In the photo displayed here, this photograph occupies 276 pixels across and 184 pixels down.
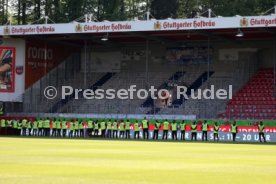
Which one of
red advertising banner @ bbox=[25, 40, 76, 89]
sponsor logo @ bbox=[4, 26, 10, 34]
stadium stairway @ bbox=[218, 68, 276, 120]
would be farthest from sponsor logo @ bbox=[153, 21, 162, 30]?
red advertising banner @ bbox=[25, 40, 76, 89]

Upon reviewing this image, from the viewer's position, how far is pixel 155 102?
48.9 m

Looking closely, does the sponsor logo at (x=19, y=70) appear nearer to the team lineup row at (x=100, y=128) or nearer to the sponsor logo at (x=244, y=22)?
the team lineup row at (x=100, y=128)

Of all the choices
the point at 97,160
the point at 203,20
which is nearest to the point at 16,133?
the point at 203,20

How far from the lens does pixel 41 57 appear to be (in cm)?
5200

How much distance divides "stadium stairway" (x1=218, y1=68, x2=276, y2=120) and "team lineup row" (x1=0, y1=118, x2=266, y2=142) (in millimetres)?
4288

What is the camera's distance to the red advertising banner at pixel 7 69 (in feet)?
161

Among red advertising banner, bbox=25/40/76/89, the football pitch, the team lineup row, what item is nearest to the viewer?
the football pitch

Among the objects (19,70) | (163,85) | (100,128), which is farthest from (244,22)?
(19,70)

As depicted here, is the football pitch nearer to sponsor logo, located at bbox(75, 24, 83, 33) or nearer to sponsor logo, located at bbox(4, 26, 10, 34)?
sponsor logo, located at bbox(75, 24, 83, 33)

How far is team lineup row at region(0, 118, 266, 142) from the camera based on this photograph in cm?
4075

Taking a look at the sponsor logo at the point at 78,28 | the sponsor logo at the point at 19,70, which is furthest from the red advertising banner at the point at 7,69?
the sponsor logo at the point at 78,28

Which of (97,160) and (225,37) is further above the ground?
(225,37)

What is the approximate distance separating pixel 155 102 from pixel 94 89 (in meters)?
6.02

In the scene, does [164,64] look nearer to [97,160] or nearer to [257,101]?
[257,101]
